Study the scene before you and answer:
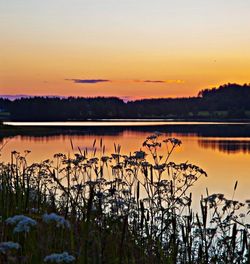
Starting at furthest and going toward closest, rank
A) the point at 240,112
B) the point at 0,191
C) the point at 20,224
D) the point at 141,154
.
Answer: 1. the point at 240,112
2. the point at 141,154
3. the point at 0,191
4. the point at 20,224

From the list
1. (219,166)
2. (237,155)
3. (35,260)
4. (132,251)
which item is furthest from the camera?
(237,155)

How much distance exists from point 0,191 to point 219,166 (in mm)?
26363

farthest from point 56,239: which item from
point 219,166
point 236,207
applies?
point 219,166

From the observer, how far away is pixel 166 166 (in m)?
7.01

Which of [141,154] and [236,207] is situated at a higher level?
[141,154]

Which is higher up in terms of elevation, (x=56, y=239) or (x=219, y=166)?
(x=56, y=239)

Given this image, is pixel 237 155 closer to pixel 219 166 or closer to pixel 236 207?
pixel 219 166

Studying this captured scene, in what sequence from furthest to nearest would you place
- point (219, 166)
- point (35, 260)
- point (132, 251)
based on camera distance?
point (219, 166), point (132, 251), point (35, 260)

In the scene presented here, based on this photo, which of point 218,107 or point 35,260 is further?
point 218,107

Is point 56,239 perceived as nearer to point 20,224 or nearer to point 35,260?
point 35,260

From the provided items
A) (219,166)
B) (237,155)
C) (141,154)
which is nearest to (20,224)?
(141,154)

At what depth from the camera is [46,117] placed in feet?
555

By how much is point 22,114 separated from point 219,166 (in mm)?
139086

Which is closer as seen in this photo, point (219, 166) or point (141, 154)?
point (141, 154)
